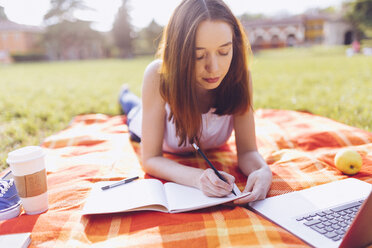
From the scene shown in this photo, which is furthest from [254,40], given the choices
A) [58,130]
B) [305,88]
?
[58,130]

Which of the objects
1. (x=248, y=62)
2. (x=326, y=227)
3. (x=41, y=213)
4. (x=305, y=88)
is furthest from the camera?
(x=305, y=88)

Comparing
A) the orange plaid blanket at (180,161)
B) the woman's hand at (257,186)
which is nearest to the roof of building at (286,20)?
the orange plaid blanket at (180,161)

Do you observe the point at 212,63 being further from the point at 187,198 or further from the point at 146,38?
the point at 146,38

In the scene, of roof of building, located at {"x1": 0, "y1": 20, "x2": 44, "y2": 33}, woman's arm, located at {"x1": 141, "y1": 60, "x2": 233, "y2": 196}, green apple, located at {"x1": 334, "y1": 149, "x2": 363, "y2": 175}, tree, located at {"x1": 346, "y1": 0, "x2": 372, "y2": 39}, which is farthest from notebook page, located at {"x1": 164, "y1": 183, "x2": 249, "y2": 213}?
roof of building, located at {"x1": 0, "y1": 20, "x2": 44, "y2": 33}

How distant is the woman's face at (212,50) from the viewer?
1.37 metres

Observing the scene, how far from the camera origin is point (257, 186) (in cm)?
135

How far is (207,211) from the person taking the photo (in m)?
1.28

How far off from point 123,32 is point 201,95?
3023 centimetres

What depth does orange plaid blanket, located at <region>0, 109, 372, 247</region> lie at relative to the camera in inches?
43.3

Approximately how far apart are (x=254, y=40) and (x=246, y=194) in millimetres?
43428

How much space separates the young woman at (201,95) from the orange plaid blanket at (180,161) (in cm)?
14

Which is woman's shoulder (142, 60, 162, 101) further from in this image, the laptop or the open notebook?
the laptop

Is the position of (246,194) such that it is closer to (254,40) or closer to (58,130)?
(58,130)

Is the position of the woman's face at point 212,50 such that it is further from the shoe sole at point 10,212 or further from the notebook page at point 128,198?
the shoe sole at point 10,212
